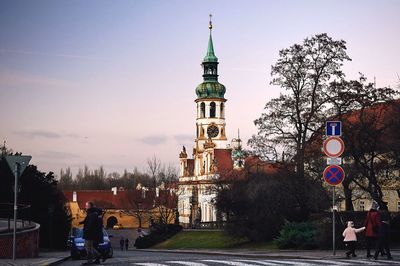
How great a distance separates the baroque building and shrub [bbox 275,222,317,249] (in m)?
88.5

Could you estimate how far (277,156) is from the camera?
187 ft

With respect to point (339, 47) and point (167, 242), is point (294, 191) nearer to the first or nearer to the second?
point (339, 47)

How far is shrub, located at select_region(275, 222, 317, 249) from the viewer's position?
1500 inches

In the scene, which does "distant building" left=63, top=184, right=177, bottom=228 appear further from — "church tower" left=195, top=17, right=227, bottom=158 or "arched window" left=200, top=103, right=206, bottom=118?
"arched window" left=200, top=103, right=206, bottom=118

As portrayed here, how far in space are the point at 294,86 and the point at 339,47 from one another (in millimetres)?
4257

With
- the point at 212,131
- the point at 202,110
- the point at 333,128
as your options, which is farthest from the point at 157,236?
the point at 202,110

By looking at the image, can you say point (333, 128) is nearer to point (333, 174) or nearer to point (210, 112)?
point (333, 174)

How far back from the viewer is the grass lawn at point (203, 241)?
5944cm

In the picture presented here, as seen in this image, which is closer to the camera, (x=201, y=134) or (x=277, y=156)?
(x=277, y=156)

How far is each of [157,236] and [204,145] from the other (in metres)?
51.2

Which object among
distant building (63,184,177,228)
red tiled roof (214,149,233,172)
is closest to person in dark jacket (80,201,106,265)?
red tiled roof (214,149,233,172)

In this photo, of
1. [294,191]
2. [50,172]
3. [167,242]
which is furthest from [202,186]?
[294,191]

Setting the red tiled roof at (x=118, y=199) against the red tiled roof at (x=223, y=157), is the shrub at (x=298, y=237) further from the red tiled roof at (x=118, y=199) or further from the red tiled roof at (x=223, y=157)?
the red tiled roof at (x=118, y=199)

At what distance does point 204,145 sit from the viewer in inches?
5202
